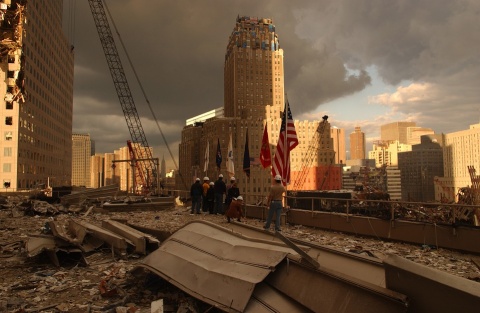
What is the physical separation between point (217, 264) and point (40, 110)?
87446mm

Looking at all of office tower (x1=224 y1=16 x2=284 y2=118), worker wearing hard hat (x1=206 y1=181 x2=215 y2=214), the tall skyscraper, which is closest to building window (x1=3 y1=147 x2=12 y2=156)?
worker wearing hard hat (x1=206 y1=181 x2=215 y2=214)

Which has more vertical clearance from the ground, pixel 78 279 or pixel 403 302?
pixel 403 302

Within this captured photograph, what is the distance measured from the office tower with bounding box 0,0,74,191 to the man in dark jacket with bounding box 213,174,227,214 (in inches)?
1362

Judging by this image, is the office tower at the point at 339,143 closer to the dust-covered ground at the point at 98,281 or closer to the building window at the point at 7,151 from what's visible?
the building window at the point at 7,151

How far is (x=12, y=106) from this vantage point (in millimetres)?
65500

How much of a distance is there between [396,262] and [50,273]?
23.7 feet

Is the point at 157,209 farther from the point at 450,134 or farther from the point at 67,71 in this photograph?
the point at 450,134

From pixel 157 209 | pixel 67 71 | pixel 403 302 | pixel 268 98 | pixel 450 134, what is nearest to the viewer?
pixel 403 302

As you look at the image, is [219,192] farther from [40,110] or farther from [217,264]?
[40,110]

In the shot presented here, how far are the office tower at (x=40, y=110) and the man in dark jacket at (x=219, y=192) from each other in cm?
3459

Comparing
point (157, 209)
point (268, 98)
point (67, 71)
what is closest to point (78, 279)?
point (157, 209)

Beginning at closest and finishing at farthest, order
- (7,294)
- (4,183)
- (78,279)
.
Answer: (7,294), (78,279), (4,183)

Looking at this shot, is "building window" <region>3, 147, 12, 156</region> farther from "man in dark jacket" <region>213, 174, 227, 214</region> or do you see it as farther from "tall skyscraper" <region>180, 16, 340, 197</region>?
"tall skyscraper" <region>180, 16, 340, 197</region>

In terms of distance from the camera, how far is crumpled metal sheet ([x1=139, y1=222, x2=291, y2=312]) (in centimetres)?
492
